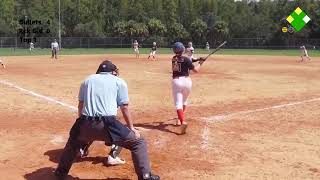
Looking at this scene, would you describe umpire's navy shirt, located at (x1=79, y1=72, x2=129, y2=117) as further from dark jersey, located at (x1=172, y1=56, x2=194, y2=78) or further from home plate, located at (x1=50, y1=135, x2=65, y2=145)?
dark jersey, located at (x1=172, y1=56, x2=194, y2=78)

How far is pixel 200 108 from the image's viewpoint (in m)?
14.0

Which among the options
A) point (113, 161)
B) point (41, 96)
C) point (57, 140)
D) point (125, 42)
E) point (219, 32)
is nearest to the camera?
point (113, 161)

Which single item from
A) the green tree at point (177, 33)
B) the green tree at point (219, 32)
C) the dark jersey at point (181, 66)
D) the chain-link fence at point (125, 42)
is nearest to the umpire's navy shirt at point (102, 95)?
the dark jersey at point (181, 66)

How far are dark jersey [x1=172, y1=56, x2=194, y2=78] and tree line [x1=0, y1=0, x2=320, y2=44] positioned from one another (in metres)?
69.9

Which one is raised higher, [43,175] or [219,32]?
[219,32]

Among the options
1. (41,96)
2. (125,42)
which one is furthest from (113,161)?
(125,42)

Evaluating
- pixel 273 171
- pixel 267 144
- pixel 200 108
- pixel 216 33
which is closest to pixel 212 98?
pixel 200 108

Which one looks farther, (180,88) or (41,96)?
(41,96)

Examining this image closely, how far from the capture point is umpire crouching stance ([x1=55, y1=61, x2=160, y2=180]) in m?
6.46

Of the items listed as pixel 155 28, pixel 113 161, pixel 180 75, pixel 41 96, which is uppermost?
pixel 155 28

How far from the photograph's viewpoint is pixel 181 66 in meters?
10.5

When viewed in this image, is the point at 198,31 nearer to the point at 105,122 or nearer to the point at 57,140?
the point at 57,140

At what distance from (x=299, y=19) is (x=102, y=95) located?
80.7m

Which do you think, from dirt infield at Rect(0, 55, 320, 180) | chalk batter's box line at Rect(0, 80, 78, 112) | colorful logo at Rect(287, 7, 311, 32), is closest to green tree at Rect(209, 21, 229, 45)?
colorful logo at Rect(287, 7, 311, 32)
